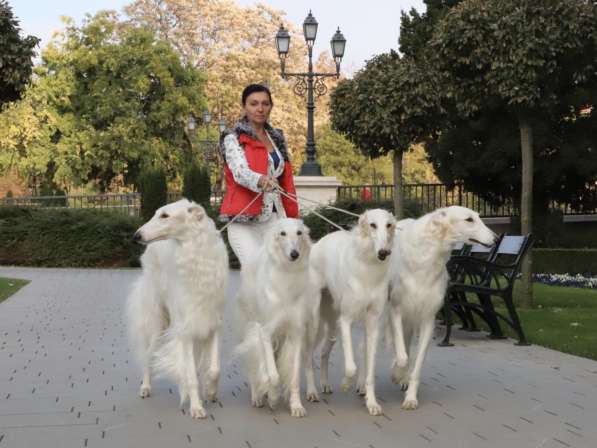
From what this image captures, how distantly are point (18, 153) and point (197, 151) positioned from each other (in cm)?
964

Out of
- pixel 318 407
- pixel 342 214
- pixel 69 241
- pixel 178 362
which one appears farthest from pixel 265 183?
pixel 69 241

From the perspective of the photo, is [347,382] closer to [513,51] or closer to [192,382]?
[192,382]

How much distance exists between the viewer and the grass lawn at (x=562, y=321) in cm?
1012

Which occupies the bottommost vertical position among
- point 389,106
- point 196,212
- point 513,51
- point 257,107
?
point 196,212

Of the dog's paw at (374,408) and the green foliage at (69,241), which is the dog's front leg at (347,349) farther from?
the green foliage at (69,241)

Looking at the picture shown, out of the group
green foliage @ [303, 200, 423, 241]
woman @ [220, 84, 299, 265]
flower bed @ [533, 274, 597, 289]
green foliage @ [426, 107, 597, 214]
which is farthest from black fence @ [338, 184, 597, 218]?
woman @ [220, 84, 299, 265]

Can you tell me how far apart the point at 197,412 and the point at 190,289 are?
86 centimetres

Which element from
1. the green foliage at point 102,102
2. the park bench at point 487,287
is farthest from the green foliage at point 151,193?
the green foliage at point 102,102

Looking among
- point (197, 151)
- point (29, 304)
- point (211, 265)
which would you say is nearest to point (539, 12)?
point (211, 265)

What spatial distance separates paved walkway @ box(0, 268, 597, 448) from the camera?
5.87 metres

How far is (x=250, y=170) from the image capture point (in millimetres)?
7207

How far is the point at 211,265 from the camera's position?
668 centimetres

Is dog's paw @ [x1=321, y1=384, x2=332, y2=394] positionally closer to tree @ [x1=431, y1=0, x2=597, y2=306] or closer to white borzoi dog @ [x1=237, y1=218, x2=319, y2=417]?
white borzoi dog @ [x1=237, y1=218, x2=319, y2=417]

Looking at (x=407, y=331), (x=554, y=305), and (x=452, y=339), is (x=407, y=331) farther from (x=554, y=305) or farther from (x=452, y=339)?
(x=554, y=305)
